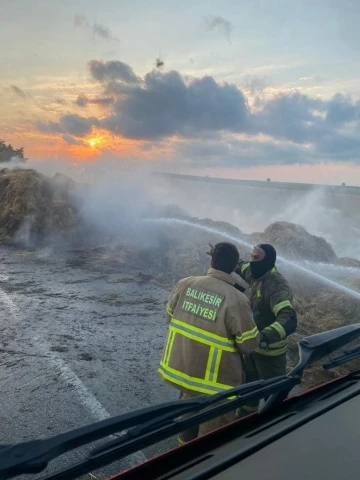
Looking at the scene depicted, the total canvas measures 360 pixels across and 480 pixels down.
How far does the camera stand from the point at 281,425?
6.34ft

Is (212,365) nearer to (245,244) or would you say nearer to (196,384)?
(196,384)

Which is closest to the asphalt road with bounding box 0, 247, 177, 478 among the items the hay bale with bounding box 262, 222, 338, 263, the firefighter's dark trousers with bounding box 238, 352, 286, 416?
the firefighter's dark trousers with bounding box 238, 352, 286, 416

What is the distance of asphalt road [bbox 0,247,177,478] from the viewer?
4.50 meters

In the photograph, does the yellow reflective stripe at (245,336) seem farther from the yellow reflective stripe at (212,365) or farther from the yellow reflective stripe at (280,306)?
the yellow reflective stripe at (280,306)

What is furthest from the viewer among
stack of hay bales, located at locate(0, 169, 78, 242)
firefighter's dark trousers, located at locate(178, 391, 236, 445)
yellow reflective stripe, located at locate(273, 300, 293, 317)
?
stack of hay bales, located at locate(0, 169, 78, 242)

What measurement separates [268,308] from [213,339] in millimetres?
1239

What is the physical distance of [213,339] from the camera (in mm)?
3084

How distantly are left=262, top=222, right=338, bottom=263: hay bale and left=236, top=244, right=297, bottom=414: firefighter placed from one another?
8.29m

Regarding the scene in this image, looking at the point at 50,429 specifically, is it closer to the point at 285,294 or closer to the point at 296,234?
the point at 285,294

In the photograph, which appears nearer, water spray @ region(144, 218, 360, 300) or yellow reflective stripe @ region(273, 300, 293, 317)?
yellow reflective stripe @ region(273, 300, 293, 317)

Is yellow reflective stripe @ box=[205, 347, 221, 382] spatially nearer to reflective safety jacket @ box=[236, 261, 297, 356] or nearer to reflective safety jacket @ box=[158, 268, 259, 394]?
reflective safety jacket @ box=[158, 268, 259, 394]

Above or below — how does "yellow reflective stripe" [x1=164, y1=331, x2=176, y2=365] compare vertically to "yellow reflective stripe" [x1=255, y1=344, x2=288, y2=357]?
above

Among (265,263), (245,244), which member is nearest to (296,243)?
(245,244)

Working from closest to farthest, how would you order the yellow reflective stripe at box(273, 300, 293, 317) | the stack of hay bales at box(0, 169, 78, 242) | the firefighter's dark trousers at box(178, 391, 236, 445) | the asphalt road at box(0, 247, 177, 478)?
the firefighter's dark trousers at box(178, 391, 236, 445) → the yellow reflective stripe at box(273, 300, 293, 317) → the asphalt road at box(0, 247, 177, 478) → the stack of hay bales at box(0, 169, 78, 242)
